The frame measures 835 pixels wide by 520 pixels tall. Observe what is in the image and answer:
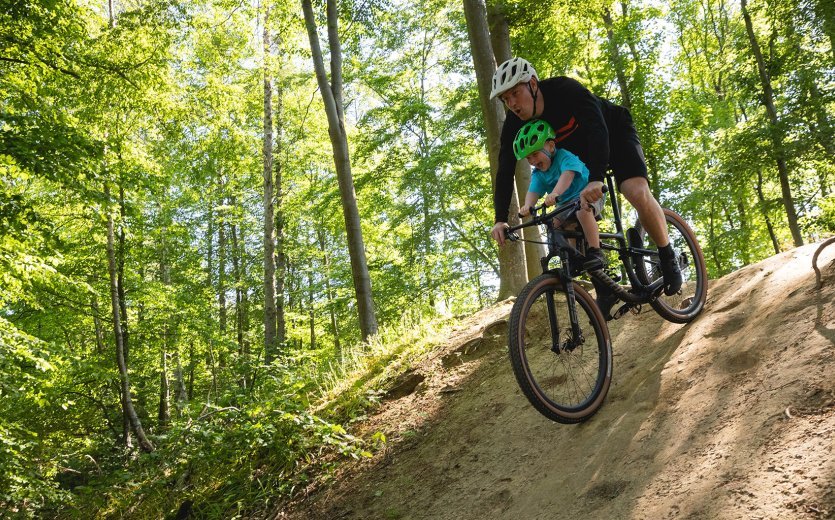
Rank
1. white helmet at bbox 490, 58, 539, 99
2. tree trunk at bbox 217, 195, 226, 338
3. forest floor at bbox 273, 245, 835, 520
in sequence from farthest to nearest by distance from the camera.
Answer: tree trunk at bbox 217, 195, 226, 338 < white helmet at bbox 490, 58, 539, 99 < forest floor at bbox 273, 245, 835, 520

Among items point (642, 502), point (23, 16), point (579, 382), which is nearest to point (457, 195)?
point (23, 16)

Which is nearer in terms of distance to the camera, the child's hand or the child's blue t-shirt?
the child's hand

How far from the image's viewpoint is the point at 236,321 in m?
29.7

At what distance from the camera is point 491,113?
7684mm

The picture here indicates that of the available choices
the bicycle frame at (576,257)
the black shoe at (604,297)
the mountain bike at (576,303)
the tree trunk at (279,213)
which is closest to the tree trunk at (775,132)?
the mountain bike at (576,303)

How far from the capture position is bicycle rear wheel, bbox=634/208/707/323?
12.6ft

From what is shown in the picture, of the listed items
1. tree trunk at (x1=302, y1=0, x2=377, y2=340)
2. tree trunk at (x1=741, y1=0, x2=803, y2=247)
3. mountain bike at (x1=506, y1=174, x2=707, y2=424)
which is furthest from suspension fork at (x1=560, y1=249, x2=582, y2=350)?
tree trunk at (x1=741, y1=0, x2=803, y2=247)

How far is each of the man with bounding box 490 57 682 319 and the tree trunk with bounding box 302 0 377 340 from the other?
599 cm

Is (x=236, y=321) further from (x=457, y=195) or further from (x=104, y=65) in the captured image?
(x=104, y=65)

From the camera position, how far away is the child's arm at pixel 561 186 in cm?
322

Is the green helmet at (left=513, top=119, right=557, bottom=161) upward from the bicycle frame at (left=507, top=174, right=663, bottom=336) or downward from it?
upward

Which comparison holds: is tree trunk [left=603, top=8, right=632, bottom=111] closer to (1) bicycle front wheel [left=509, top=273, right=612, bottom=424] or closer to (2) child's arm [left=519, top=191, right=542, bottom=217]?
(1) bicycle front wheel [left=509, top=273, right=612, bottom=424]

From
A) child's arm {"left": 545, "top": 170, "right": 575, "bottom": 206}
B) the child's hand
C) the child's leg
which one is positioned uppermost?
child's arm {"left": 545, "top": 170, "right": 575, "bottom": 206}

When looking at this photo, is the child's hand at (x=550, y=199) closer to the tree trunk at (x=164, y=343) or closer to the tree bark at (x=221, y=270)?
the tree trunk at (x=164, y=343)
